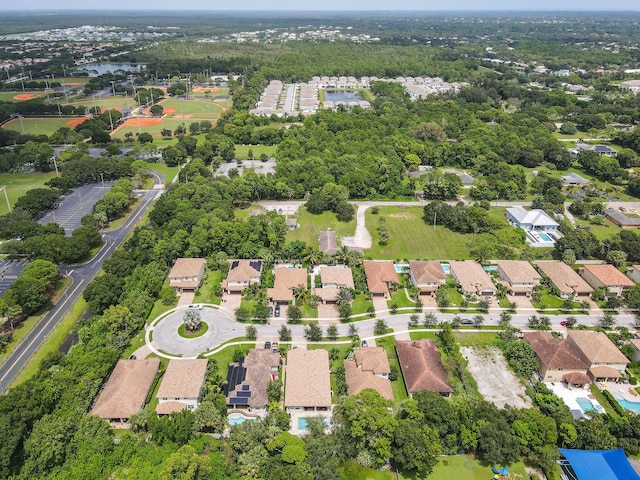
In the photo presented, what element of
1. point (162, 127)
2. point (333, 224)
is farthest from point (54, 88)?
point (333, 224)

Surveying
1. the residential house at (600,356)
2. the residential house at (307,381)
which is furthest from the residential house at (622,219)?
the residential house at (307,381)

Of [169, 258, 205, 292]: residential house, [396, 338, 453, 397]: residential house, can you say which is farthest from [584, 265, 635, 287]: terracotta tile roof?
[169, 258, 205, 292]: residential house

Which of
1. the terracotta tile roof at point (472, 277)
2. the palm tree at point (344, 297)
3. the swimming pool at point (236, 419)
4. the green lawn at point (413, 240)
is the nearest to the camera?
the swimming pool at point (236, 419)

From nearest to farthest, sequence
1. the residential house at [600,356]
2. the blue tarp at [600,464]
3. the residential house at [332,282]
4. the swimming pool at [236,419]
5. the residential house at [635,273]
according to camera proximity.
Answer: the blue tarp at [600,464], the swimming pool at [236,419], the residential house at [600,356], the residential house at [332,282], the residential house at [635,273]

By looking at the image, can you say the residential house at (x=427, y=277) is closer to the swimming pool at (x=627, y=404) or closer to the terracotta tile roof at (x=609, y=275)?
the terracotta tile roof at (x=609, y=275)

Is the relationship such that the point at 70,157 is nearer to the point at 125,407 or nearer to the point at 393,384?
the point at 125,407

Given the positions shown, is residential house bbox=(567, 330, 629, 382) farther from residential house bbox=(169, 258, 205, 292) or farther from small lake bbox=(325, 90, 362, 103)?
small lake bbox=(325, 90, 362, 103)
